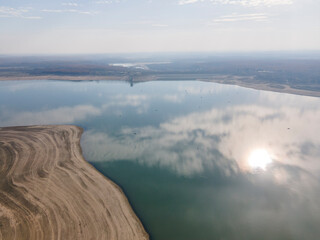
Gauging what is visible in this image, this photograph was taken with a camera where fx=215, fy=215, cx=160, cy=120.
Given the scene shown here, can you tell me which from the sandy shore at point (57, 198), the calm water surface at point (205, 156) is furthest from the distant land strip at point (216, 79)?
the sandy shore at point (57, 198)

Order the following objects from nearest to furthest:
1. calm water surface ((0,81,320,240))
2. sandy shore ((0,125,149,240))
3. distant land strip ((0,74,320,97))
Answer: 1. sandy shore ((0,125,149,240))
2. calm water surface ((0,81,320,240))
3. distant land strip ((0,74,320,97))

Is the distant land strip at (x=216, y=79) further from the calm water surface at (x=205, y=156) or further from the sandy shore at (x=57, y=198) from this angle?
the sandy shore at (x=57, y=198)

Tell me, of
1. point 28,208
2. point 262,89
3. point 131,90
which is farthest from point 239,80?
point 28,208

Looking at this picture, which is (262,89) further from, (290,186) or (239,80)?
(290,186)

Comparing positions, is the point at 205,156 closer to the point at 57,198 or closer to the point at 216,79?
the point at 57,198

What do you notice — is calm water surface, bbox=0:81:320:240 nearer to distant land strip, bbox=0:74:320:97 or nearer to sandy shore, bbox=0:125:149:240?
sandy shore, bbox=0:125:149:240

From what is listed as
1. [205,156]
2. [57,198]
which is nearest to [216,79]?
[205,156]

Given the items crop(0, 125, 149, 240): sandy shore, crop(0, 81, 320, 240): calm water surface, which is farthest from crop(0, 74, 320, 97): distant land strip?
crop(0, 125, 149, 240): sandy shore
